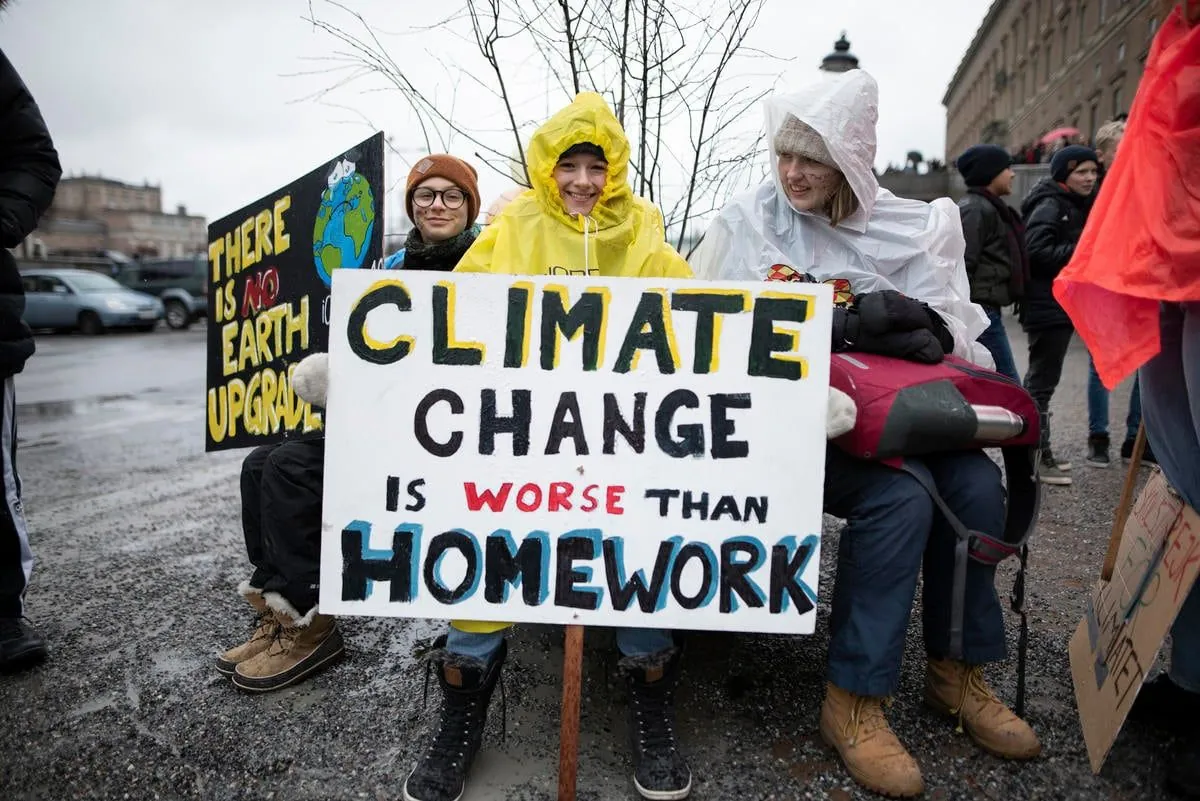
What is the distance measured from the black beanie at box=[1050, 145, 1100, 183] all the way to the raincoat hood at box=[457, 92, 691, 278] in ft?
11.2

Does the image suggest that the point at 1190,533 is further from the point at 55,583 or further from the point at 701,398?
the point at 55,583

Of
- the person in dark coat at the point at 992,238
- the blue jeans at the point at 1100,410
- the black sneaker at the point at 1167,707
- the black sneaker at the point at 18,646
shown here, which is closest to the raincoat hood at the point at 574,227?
the black sneaker at the point at 1167,707

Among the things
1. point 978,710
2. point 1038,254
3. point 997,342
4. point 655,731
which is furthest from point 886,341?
point 1038,254

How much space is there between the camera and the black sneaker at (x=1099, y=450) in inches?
186

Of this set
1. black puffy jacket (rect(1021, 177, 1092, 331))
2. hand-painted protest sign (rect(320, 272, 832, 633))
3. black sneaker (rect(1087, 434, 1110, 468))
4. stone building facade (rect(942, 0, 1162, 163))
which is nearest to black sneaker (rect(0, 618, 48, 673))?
hand-painted protest sign (rect(320, 272, 832, 633))

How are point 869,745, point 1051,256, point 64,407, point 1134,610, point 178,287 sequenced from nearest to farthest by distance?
1. point 869,745
2. point 1134,610
3. point 1051,256
4. point 64,407
5. point 178,287

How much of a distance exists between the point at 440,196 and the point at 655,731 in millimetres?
1789

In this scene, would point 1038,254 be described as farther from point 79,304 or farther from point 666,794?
point 79,304

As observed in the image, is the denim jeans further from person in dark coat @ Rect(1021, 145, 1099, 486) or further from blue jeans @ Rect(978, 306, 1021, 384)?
blue jeans @ Rect(978, 306, 1021, 384)

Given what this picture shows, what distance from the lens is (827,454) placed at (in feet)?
6.76

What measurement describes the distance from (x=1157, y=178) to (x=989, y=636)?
1.16 meters

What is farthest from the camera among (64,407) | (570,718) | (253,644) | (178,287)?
(178,287)

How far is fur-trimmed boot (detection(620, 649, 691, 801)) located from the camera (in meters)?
1.80

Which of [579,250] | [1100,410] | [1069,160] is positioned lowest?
[1100,410]
